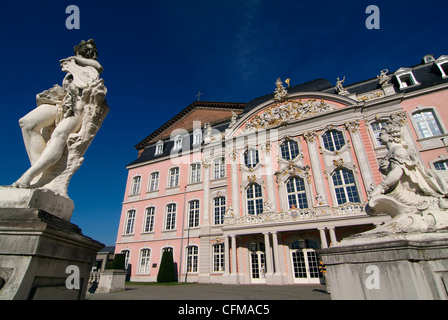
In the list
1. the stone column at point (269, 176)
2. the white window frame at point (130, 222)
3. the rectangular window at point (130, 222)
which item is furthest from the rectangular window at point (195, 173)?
the rectangular window at point (130, 222)

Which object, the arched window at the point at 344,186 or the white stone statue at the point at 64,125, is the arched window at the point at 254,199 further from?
the white stone statue at the point at 64,125

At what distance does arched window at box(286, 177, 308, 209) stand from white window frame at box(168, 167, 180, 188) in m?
11.7

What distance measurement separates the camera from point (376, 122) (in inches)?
701

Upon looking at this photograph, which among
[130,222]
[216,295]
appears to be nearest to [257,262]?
[216,295]

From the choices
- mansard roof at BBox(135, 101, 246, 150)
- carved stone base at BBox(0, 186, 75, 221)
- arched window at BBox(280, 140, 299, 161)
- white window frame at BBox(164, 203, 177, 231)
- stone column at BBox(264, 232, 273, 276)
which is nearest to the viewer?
carved stone base at BBox(0, 186, 75, 221)

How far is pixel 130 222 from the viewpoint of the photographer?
24.9 m

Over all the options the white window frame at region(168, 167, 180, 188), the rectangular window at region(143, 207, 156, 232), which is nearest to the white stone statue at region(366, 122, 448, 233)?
the white window frame at region(168, 167, 180, 188)

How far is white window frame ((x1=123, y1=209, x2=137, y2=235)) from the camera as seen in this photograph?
80.2ft

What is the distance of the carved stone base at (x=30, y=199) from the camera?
83.2 inches

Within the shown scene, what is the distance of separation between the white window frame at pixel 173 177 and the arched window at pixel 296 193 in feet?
38.2

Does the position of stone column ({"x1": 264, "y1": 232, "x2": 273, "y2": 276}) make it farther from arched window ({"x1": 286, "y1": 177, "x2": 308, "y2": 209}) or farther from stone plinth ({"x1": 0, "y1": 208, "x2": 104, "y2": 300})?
stone plinth ({"x1": 0, "y1": 208, "x2": 104, "y2": 300})
